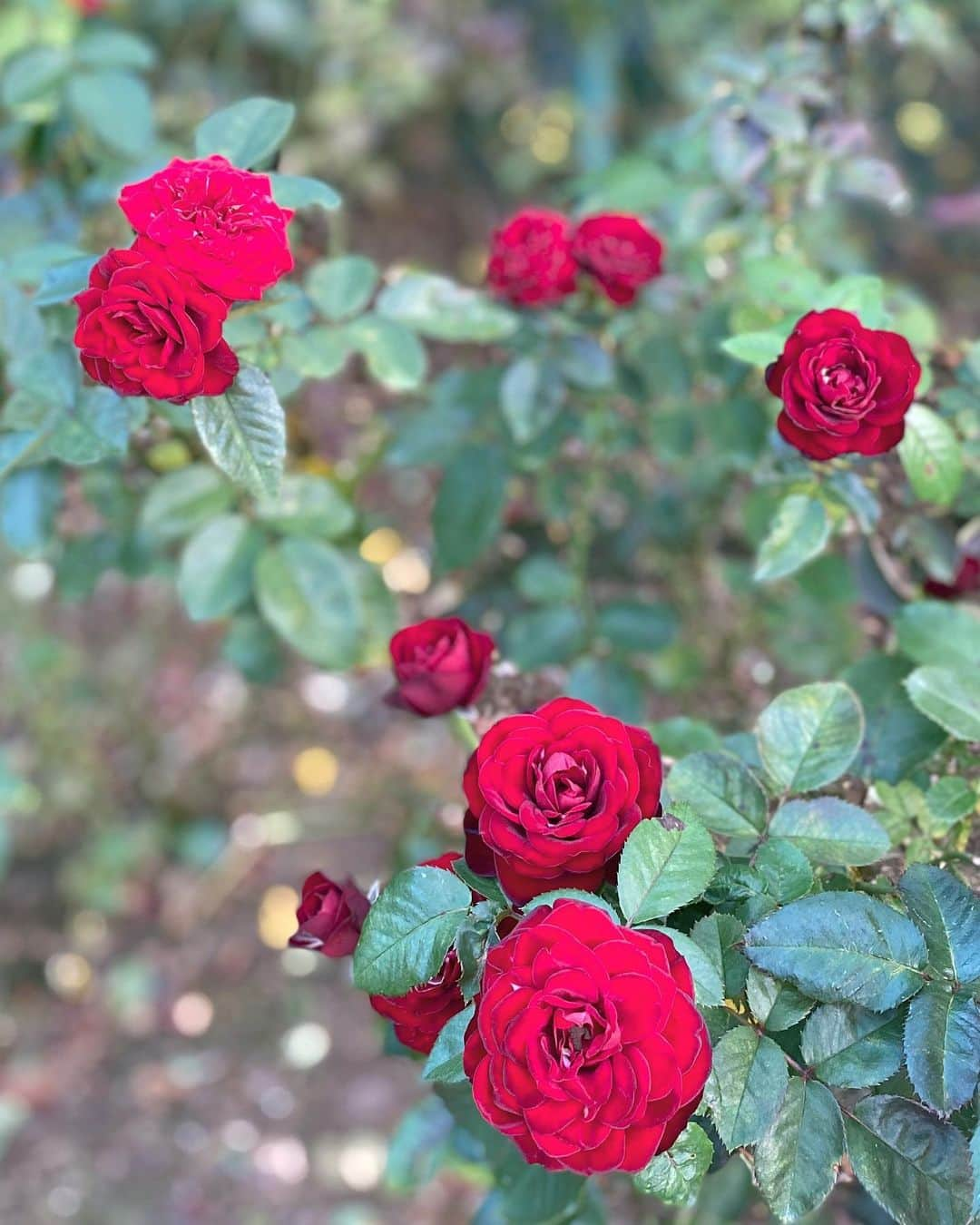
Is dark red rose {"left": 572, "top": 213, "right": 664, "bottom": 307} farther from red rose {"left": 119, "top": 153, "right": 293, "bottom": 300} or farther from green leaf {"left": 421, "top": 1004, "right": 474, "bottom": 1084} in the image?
green leaf {"left": 421, "top": 1004, "right": 474, "bottom": 1084}

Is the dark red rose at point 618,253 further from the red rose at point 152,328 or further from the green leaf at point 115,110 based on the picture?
the green leaf at point 115,110

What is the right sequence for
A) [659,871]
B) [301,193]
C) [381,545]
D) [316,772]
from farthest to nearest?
[316,772] < [381,545] < [301,193] < [659,871]

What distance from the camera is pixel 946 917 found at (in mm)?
643

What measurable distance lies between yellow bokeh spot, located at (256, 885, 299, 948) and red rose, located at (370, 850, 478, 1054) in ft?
3.61

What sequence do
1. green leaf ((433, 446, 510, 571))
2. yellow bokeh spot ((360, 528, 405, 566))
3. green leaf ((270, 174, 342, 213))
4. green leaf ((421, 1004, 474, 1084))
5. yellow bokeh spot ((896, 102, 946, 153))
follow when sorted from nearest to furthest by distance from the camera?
green leaf ((421, 1004, 474, 1084)) → green leaf ((270, 174, 342, 213)) → green leaf ((433, 446, 510, 571)) → yellow bokeh spot ((360, 528, 405, 566)) → yellow bokeh spot ((896, 102, 946, 153))

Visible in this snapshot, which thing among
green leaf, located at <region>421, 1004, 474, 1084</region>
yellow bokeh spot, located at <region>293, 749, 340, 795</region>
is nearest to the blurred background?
yellow bokeh spot, located at <region>293, 749, 340, 795</region>

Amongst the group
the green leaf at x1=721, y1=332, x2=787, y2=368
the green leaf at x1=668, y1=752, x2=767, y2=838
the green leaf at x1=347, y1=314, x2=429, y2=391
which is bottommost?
the green leaf at x1=668, y1=752, x2=767, y2=838

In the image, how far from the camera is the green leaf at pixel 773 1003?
2.13ft

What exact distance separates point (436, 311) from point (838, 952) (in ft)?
2.26

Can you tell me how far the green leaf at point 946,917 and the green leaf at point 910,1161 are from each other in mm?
83

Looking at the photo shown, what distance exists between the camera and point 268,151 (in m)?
0.89

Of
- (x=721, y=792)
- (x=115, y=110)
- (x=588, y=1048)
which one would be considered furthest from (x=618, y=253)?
(x=588, y=1048)

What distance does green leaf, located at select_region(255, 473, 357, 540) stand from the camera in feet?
3.63

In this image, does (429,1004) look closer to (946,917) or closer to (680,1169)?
(680,1169)
